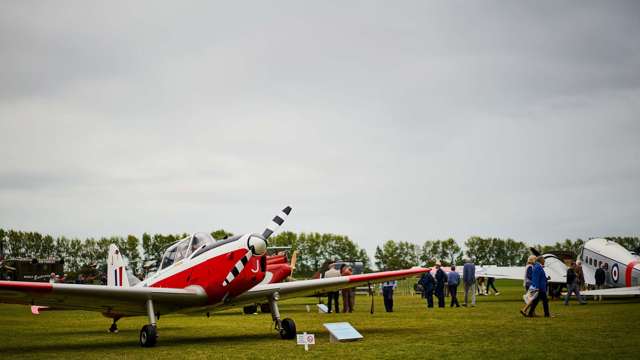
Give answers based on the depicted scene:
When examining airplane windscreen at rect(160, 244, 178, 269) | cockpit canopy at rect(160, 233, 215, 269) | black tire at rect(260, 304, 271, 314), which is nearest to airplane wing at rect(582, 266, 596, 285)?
black tire at rect(260, 304, 271, 314)

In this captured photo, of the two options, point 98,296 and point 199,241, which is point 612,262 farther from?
point 98,296

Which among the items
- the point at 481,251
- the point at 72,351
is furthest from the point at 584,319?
the point at 481,251

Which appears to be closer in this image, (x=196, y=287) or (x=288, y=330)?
(x=196, y=287)

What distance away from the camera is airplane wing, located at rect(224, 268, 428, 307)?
1606cm

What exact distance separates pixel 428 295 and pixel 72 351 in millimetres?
19346

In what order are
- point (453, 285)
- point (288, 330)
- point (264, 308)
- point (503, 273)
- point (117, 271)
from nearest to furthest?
point (288, 330)
point (117, 271)
point (264, 308)
point (453, 285)
point (503, 273)

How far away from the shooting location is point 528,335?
47.1 ft

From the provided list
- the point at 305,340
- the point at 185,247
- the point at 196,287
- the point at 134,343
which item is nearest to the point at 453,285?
the point at 185,247

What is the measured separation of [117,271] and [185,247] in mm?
5843

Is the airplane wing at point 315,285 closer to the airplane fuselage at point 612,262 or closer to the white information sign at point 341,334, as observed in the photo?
the white information sign at point 341,334

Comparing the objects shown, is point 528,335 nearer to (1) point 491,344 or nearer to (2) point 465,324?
(1) point 491,344

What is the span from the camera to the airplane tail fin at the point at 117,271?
20922mm

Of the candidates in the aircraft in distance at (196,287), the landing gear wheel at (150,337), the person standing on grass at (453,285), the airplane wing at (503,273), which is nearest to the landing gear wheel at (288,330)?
the aircraft in distance at (196,287)

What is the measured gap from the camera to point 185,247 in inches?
643
